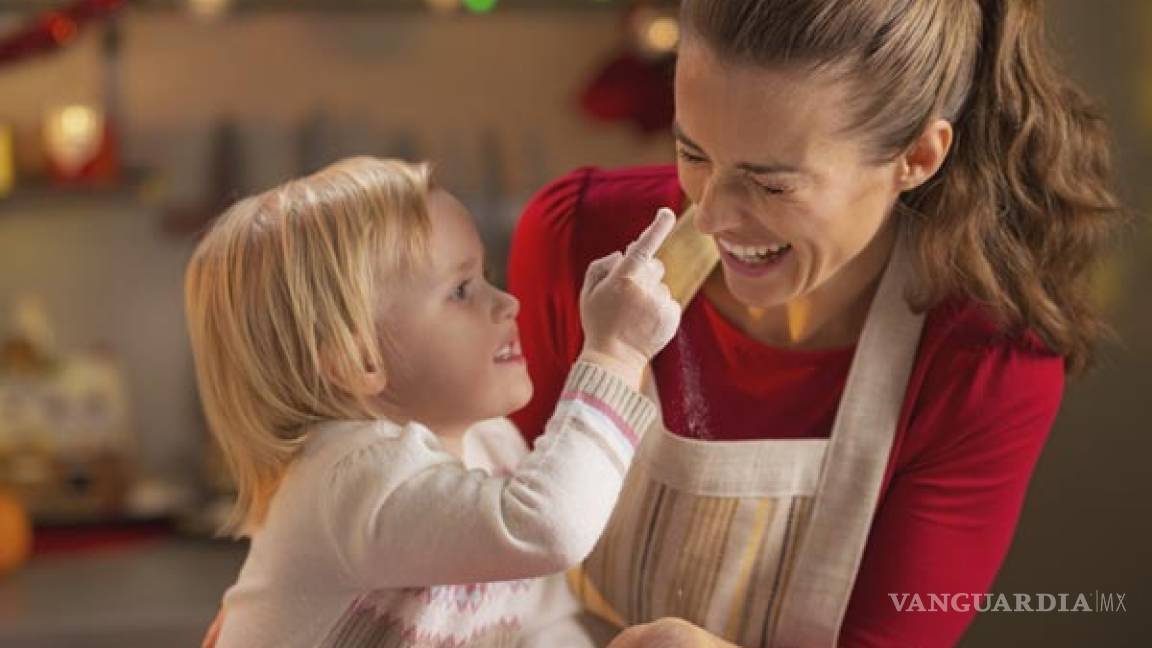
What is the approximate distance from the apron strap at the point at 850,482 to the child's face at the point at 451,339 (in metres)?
0.31

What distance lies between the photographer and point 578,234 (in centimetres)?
164

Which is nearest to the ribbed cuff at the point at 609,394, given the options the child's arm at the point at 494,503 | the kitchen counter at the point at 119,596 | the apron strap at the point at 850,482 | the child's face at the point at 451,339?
the child's arm at the point at 494,503

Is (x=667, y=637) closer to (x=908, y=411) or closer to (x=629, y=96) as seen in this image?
(x=908, y=411)

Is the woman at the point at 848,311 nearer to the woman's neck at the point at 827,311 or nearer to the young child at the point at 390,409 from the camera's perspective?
the woman's neck at the point at 827,311

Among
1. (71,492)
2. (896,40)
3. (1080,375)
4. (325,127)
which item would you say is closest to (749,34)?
(896,40)

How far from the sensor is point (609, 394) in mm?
1309

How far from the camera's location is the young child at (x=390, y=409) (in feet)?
4.26

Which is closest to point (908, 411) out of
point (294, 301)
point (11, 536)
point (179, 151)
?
point (294, 301)

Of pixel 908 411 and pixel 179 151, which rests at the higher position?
pixel 908 411

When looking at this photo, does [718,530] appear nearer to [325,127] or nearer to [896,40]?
[896,40]

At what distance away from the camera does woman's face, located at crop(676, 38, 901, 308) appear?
134 cm

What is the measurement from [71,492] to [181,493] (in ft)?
0.74

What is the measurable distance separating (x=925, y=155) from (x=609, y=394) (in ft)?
1.26

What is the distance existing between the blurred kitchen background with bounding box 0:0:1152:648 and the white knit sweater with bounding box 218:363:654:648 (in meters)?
1.79
